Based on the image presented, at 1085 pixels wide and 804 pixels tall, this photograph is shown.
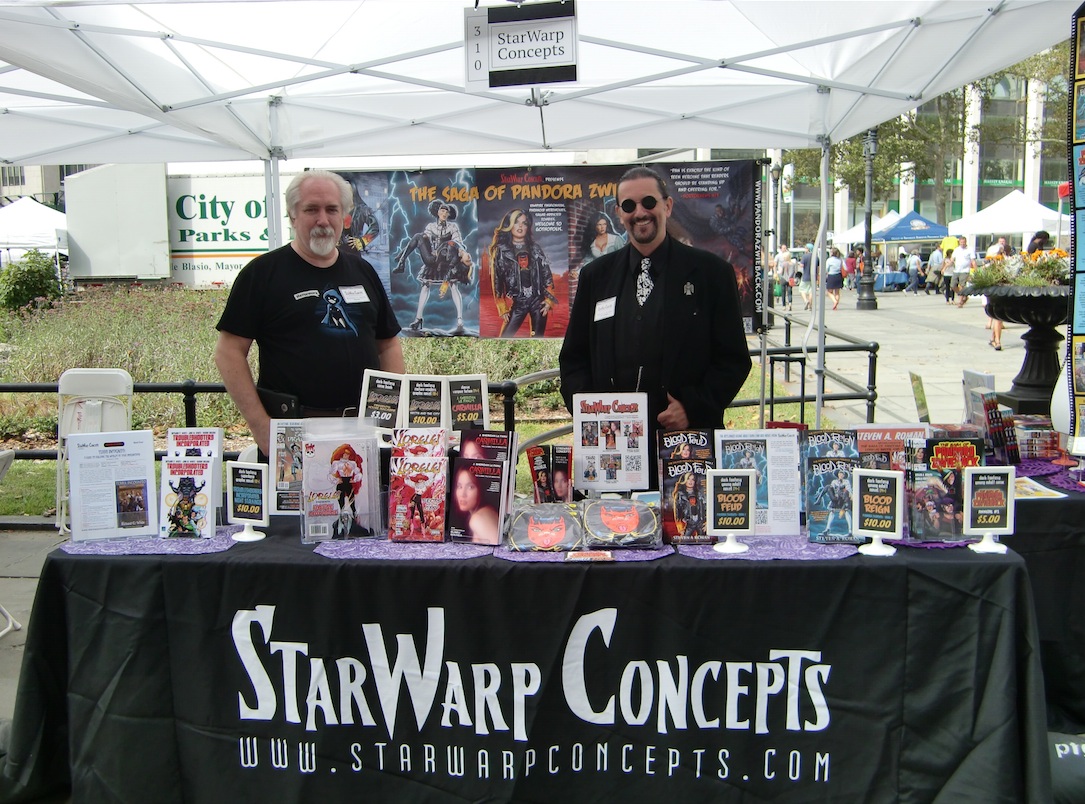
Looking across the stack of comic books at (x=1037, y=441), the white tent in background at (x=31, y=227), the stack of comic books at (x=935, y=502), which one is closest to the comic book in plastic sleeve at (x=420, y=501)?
the stack of comic books at (x=935, y=502)

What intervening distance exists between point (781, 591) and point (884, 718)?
0.46m

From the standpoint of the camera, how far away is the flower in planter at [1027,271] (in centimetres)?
537

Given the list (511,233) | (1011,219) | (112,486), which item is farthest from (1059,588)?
(1011,219)

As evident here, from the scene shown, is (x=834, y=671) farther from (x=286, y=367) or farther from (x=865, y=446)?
(x=286, y=367)

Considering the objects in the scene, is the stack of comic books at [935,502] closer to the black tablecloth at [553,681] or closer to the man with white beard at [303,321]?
the black tablecloth at [553,681]

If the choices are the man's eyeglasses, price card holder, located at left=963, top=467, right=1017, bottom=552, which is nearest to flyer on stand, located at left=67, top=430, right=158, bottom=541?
the man's eyeglasses

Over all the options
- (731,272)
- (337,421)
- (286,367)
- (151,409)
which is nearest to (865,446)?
(731,272)

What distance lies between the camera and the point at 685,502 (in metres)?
2.70

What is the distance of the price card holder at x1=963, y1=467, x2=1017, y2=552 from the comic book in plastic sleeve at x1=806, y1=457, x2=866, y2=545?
12.3 inches

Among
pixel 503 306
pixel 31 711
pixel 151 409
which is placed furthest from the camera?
pixel 151 409

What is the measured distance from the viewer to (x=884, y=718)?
2479mm

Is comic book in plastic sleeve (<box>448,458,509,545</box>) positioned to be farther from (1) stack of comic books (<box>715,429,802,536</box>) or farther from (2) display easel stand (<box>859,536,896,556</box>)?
(2) display easel stand (<box>859,536,896,556</box>)

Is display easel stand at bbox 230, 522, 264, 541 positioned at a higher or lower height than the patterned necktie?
lower

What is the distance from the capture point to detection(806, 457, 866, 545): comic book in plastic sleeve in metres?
2.64
